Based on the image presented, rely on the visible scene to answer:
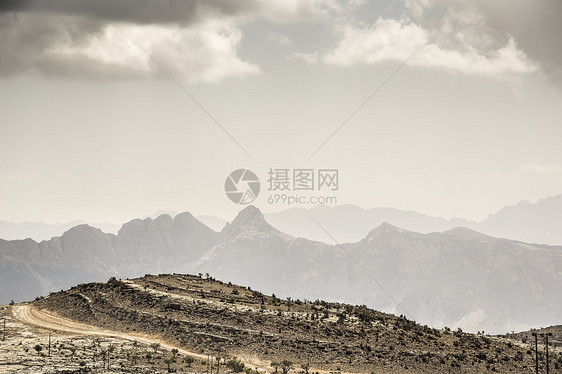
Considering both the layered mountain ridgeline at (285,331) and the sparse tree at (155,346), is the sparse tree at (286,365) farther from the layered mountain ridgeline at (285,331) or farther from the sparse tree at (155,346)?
the sparse tree at (155,346)

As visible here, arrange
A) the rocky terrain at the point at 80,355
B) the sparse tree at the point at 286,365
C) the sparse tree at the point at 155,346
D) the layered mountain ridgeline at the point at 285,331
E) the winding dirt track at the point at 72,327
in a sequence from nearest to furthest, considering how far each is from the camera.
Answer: the rocky terrain at the point at 80,355
the sparse tree at the point at 286,365
the sparse tree at the point at 155,346
the winding dirt track at the point at 72,327
the layered mountain ridgeline at the point at 285,331

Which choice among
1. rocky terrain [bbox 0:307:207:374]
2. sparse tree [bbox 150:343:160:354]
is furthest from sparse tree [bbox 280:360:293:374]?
sparse tree [bbox 150:343:160:354]

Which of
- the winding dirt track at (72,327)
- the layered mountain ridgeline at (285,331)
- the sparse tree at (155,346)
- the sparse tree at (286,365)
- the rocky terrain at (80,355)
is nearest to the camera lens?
the rocky terrain at (80,355)

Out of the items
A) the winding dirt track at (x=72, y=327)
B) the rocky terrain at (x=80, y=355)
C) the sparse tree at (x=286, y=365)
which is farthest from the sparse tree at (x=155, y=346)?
the sparse tree at (x=286, y=365)

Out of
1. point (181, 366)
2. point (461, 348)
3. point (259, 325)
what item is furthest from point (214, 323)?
point (461, 348)

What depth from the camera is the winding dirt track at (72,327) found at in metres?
70.2

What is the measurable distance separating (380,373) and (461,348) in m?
16.6

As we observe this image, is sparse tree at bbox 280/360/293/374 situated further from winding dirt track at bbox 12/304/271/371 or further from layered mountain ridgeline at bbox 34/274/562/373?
winding dirt track at bbox 12/304/271/371

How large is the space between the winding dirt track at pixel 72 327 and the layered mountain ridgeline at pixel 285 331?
1381 mm

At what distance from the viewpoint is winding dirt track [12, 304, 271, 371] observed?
7019 cm

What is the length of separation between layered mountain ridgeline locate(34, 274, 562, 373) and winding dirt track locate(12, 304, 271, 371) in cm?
138

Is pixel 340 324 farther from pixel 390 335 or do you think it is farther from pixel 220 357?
pixel 220 357

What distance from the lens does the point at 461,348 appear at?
3027 inches

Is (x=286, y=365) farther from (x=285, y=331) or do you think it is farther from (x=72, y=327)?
(x=72, y=327)
